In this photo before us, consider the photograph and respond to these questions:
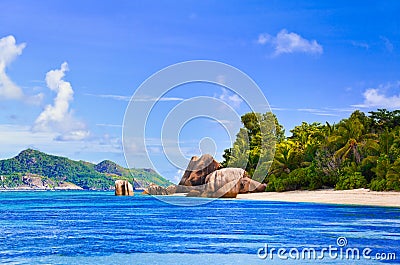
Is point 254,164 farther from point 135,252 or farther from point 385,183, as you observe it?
point 135,252

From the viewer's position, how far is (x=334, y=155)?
5319 centimetres

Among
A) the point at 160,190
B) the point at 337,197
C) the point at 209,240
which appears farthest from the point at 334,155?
the point at 209,240

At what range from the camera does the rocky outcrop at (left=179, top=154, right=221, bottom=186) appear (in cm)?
6481

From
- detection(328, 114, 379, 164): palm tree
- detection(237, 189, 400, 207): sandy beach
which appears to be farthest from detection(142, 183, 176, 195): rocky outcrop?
detection(328, 114, 379, 164): palm tree

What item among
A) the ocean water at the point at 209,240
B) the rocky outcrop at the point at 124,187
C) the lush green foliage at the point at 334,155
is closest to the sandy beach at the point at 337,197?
the lush green foliage at the point at 334,155

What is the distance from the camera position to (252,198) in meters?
55.7

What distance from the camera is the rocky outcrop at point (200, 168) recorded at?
64.8 m

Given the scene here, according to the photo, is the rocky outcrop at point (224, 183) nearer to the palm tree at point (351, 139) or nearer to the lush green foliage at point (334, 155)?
the lush green foliage at point (334, 155)

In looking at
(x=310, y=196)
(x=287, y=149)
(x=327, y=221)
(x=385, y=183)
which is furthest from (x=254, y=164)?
(x=327, y=221)

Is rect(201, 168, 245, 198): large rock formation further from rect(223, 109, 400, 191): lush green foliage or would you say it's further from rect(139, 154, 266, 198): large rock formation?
rect(223, 109, 400, 191): lush green foliage

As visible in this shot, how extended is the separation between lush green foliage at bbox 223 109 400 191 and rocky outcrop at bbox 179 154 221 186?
503 cm

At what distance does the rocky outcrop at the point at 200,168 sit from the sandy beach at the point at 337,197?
583cm

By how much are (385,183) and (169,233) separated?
24753 mm

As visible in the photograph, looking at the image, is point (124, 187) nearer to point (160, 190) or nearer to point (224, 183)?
point (160, 190)
